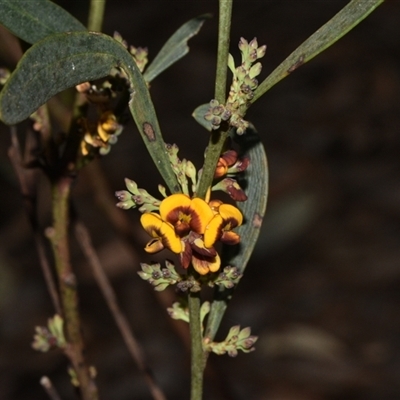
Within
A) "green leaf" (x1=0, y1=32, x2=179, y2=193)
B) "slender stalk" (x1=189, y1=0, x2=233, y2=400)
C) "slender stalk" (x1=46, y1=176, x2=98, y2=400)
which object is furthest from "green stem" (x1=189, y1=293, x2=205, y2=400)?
"slender stalk" (x1=46, y1=176, x2=98, y2=400)

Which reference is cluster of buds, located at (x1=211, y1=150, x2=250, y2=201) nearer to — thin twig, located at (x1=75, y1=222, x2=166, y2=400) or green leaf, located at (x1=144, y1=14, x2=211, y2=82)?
green leaf, located at (x1=144, y1=14, x2=211, y2=82)

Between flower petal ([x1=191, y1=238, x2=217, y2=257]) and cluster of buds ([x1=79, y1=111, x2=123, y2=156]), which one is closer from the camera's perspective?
flower petal ([x1=191, y1=238, x2=217, y2=257])

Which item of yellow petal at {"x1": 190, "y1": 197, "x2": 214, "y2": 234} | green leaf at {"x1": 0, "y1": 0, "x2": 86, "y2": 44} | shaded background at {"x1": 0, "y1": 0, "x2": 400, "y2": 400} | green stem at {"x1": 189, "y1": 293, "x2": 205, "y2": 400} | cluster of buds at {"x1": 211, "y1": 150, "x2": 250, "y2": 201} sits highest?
shaded background at {"x1": 0, "y1": 0, "x2": 400, "y2": 400}

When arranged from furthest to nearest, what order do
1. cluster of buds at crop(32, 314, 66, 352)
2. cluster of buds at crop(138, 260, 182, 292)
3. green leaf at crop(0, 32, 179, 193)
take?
cluster of buds at crop(32, 314, 66, 352) → cluster of buds at crop(138, 260, 182, 292) → green leaf at crop(0, 32, 179, 193)

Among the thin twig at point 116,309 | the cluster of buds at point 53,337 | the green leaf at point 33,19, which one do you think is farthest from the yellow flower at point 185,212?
the thin twig at point 116,309

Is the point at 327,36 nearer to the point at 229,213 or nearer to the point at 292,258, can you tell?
the point at 229,213

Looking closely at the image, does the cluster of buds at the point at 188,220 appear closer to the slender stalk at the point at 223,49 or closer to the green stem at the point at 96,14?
the slender stalk at the point at 223,49

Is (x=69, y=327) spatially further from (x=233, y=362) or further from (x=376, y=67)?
(x=376, y=67)
